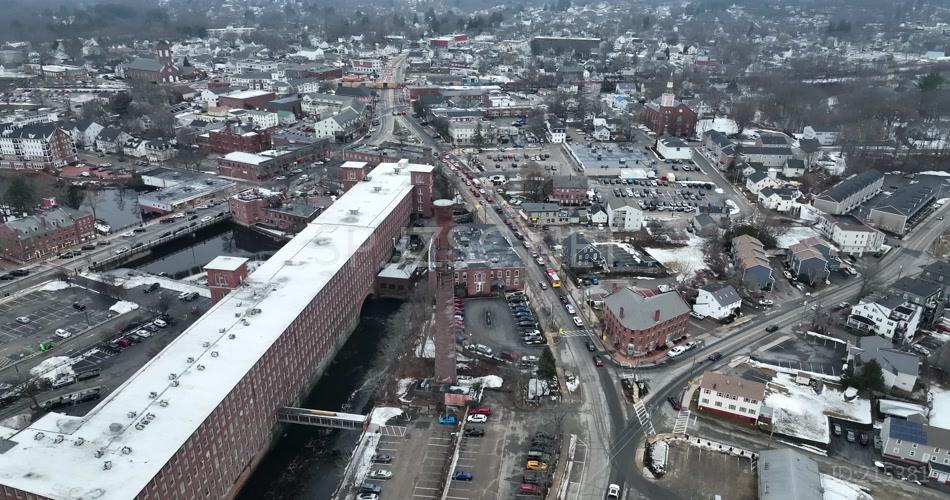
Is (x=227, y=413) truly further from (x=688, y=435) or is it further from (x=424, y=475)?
(x=688, y=435)

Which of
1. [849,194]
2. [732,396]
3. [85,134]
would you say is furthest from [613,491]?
[85,134]

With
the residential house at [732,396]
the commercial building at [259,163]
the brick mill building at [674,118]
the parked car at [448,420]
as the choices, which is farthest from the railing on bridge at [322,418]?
the brick mill building at [674,118]

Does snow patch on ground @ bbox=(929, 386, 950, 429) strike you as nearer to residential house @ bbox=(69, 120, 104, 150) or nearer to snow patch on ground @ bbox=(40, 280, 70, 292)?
snow patch on ground @ bbox=(40, 280, 70, 292)

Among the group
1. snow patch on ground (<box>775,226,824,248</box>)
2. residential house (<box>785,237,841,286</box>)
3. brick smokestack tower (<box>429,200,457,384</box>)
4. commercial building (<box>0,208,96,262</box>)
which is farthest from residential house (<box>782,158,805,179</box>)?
commercial building (<box>0,208,96,262</box>)

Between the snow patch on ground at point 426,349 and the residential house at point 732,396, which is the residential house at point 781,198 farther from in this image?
the snow patch on ground at point 426,349

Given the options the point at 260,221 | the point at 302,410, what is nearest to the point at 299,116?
the point at 260,221

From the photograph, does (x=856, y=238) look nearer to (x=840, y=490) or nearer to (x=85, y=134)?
(x=840, y=490)
